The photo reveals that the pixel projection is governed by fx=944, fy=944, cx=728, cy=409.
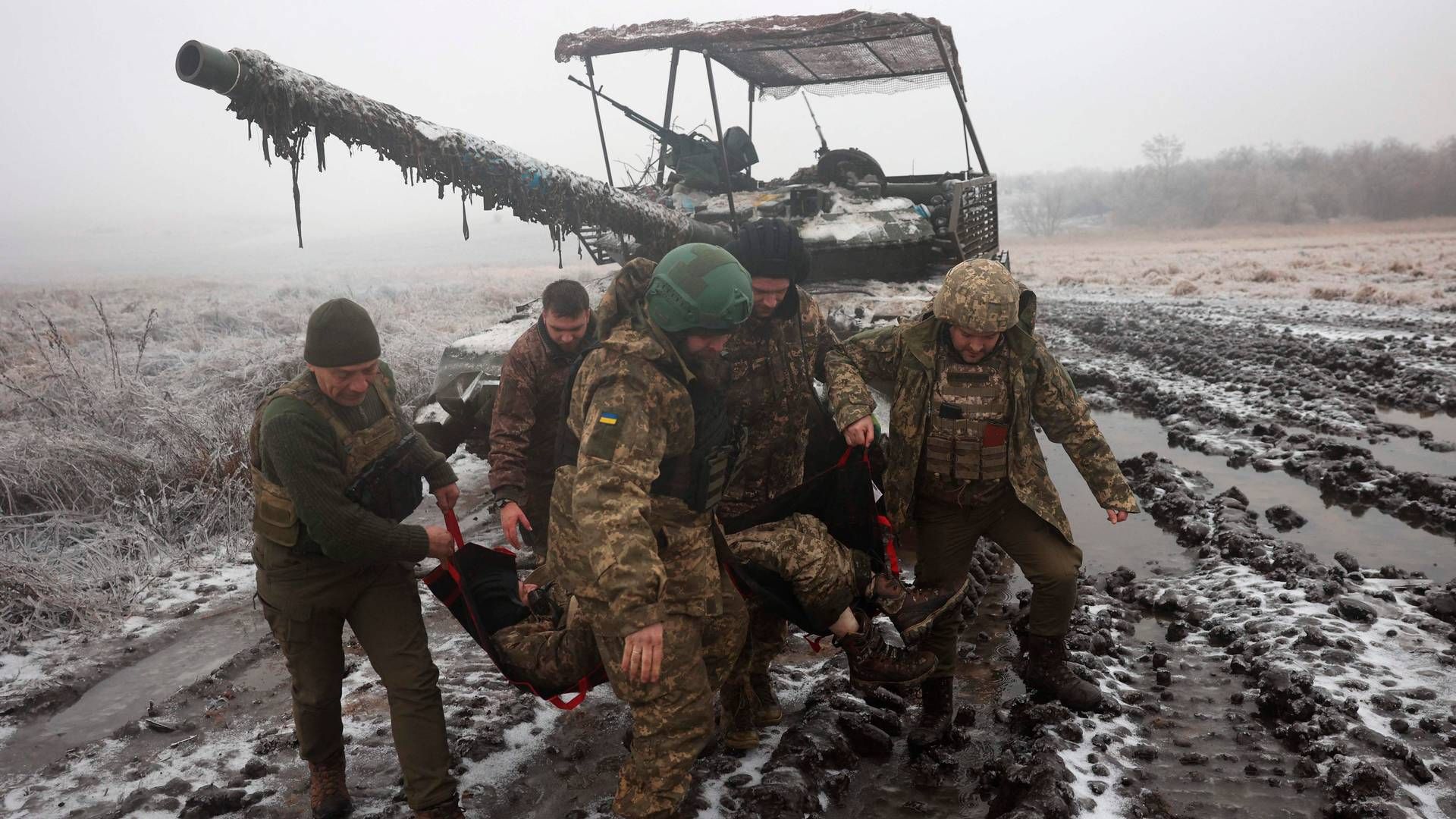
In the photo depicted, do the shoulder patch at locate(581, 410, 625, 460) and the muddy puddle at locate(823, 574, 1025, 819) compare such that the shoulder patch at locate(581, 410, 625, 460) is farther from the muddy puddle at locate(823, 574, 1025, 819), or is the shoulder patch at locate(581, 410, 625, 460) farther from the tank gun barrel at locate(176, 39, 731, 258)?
the tank gun barrel at locate(176, 39, 731, 258)

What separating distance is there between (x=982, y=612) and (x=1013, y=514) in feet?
3.67

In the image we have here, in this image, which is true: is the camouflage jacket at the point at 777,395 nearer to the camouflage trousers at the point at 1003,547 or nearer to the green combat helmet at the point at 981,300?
the green combat helmet at the point at 981,300

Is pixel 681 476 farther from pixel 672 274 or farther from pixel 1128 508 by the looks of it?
pixel 1128 508

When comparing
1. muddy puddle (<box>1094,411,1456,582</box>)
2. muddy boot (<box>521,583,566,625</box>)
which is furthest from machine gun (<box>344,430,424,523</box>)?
muddy puddle (<box>1094,411,1456,582</box>)

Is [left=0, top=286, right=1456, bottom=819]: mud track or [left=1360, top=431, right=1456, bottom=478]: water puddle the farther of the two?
[left=1360, top=431, right=1456, bottom=478]: water puddle

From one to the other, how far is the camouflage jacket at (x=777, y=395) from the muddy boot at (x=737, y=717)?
64 centimetres

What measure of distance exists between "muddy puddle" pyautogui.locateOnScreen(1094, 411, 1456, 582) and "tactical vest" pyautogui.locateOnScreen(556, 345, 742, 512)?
3133 millimetres

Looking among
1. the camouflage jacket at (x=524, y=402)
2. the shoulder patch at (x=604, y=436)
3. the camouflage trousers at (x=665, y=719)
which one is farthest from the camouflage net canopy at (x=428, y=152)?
the camouflage trousers at (x=665, y=719)

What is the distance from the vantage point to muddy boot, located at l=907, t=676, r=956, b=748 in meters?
3.35

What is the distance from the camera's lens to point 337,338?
2754mm

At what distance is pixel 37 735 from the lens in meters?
3.74

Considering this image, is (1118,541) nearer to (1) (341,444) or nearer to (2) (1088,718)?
(2) (1088,718)

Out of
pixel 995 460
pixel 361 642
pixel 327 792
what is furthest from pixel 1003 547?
pixel 327 792

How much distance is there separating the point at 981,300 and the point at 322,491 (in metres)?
2.20
